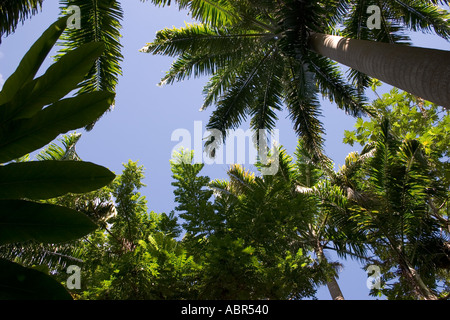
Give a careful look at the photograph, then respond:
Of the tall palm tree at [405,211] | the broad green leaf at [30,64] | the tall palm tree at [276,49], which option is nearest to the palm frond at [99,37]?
the tall palm tree at [276,49]

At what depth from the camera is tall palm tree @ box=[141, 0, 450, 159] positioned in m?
6.27

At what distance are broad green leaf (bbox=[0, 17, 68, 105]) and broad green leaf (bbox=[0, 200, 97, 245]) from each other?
0.57m

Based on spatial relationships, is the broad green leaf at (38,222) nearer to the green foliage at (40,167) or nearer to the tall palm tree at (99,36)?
the green foliage at (40,167)

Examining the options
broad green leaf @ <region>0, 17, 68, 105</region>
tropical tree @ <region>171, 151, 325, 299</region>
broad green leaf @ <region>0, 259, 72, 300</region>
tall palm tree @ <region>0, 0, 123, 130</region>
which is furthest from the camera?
tall palm tree @ <region>0, 0, 123, 130</region>

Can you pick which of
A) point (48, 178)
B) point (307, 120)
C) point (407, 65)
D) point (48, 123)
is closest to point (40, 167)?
point (48, 178)

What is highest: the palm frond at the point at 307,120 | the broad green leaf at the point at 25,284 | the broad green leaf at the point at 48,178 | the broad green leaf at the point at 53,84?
the palm frond at the point at 307,120

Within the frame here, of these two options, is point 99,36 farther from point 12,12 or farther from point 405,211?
point 405,211

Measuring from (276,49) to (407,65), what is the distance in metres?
5.60

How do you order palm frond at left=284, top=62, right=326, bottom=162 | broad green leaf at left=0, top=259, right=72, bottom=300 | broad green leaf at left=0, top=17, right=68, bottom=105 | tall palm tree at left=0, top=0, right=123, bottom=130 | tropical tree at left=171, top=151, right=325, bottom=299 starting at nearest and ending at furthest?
broad green leaf at left=0, top=259, right=72, bottom=300, broad green leaf at left=0, top=17, right=68, bottom=105, tropical tree at left=171, top=151, right=325, bottom=299, tall palm tree at left=0, top=0, right=123, bottom=130, palm frond at left=284, top=62, right=326, bottom=162

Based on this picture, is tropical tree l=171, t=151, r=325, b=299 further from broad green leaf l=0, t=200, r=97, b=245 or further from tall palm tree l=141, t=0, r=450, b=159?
tall palm tree l=141, t=0, r=450, b=159

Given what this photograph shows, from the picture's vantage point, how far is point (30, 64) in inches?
55.2

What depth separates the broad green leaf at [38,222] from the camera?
50.1 inches

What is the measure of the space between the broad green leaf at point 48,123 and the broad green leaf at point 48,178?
0.10 metres

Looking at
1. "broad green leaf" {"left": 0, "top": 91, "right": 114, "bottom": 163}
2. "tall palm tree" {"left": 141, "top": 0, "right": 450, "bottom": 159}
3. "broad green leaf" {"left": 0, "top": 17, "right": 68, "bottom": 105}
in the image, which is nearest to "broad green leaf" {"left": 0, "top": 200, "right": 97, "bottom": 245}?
"broad green leaf" {"left": 0, "top": 91, "right": 114, "bottom": 163}
